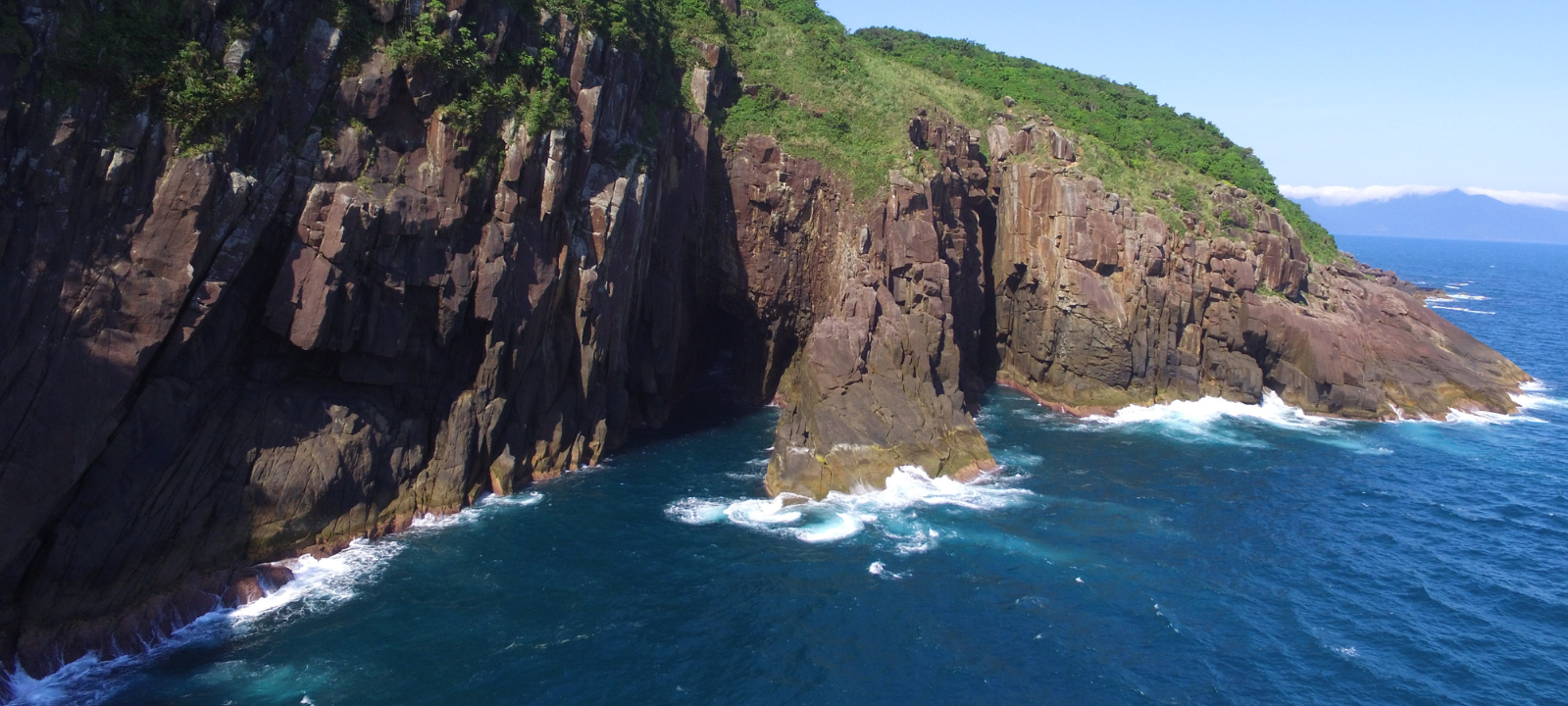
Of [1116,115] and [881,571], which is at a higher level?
[1116,115]

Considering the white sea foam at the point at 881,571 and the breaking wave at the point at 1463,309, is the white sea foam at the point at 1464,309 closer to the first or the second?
the breaking wave at the point at 1463,309

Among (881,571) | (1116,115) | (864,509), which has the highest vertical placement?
(1116,115)

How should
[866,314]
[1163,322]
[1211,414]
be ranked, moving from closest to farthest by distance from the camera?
[866,314] < [1211,414] < [1163,322]

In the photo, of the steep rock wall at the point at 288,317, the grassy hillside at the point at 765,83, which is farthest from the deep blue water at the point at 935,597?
the grassy hillside at the point at 765,83

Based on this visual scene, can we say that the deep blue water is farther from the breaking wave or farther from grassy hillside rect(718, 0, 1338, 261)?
the breaking wave

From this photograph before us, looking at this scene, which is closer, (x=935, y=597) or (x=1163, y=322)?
(x=935, y=597)

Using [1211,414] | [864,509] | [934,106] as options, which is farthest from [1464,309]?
[864,509]

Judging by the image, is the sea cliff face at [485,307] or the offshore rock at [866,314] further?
the offshore rock at [866,314]

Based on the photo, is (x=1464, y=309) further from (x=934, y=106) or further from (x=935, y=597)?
(x=935, y=597)
